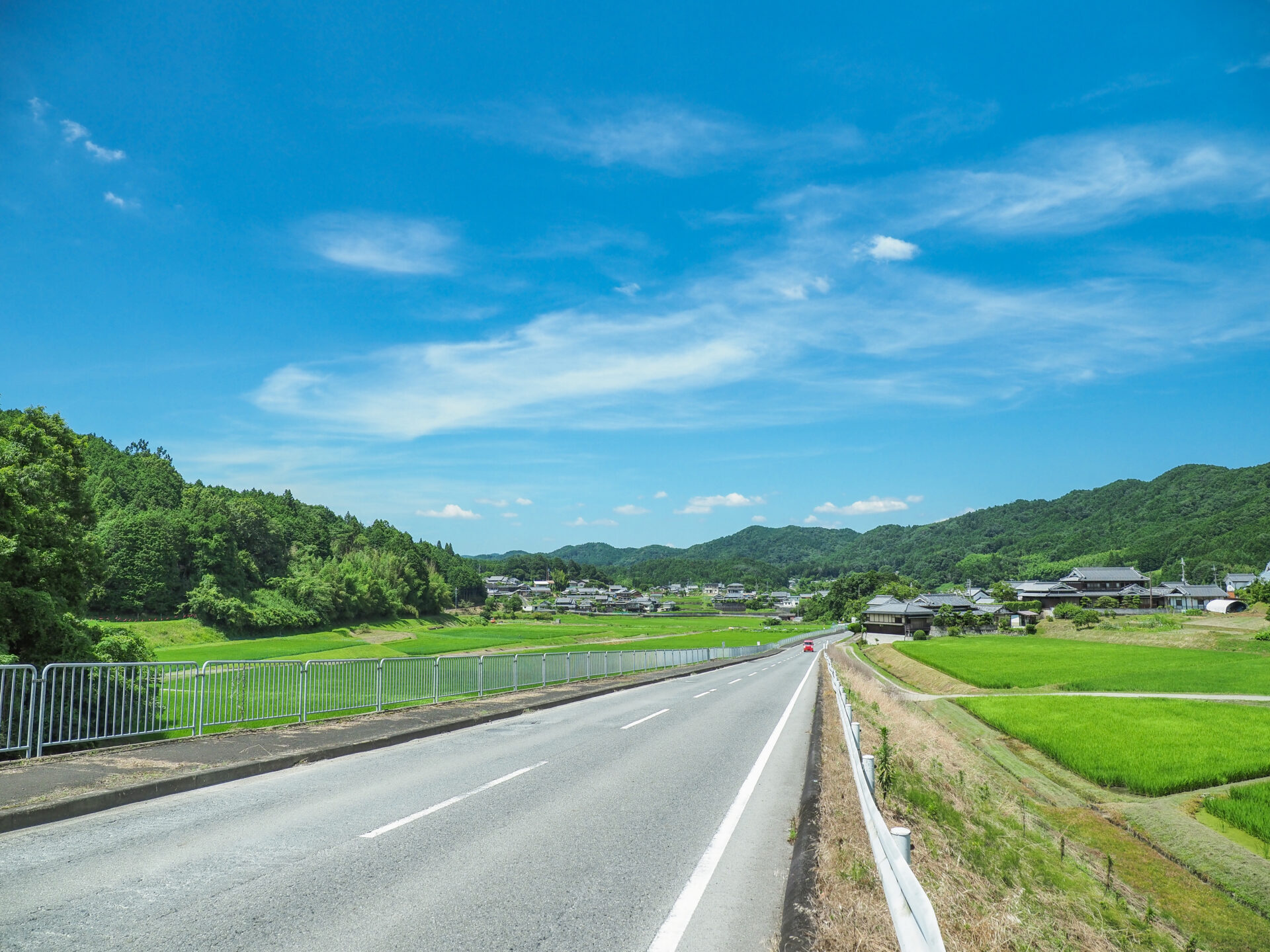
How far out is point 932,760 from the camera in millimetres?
12469

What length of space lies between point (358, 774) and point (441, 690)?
844 centimetres

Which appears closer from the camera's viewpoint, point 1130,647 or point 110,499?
point 1130,647

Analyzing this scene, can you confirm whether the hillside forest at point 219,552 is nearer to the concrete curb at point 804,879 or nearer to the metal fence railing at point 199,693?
the metal fence railing at point 199,693

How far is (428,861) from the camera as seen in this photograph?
6145 mm

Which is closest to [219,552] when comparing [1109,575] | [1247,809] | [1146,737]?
[1146,737]

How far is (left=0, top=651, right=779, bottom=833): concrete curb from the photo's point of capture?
7.23 meters

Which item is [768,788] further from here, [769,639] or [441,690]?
[769,639]

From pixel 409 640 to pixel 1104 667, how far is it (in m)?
62.6

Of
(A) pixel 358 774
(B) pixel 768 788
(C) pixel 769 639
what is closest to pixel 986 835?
(B) pixel 768 788

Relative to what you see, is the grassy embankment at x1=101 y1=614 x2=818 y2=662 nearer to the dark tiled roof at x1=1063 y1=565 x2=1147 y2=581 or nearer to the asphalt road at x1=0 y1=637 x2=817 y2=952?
the asphalt road at x1=0 y1=637 x2=817 y2=952

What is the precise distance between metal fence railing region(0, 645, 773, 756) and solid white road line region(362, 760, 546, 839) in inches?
202

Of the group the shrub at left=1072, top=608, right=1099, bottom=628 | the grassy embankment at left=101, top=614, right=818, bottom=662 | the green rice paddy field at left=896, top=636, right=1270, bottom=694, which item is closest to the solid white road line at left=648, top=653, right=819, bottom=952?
the green rice paddy field at left=896, top=636, right=1270, bottom=694

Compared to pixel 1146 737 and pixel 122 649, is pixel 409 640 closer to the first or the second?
pixel 122 649

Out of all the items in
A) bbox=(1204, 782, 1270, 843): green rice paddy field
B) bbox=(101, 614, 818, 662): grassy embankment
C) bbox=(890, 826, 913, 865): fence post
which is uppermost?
bbox=(890, 826, 913, 865): fence post
